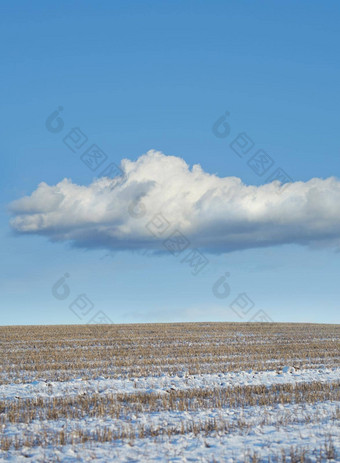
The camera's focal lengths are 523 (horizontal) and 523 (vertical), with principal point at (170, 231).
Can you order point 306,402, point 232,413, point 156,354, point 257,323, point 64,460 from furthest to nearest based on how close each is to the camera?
point 257,323
point 156,354
point 306,402
point 232,413
point 64,460

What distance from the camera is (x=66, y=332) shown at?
33875mm

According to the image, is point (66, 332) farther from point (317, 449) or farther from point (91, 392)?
point (317, 449)

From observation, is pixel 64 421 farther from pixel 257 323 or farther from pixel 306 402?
pixel 257 323

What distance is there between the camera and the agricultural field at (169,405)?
8.37m

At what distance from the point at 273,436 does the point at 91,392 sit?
5885 mm

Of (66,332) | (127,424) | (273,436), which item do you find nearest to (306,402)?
(273,436)

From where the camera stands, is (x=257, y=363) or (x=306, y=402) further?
(x=257, y=363)

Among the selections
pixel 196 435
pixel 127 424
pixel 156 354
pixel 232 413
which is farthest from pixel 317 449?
pixel 156 354

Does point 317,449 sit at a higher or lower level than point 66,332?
lower

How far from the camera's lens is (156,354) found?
22.7 meters

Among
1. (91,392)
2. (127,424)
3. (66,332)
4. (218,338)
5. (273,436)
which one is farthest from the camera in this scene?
(66,332)

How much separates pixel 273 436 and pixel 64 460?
11.7 feet

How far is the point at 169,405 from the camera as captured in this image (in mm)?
11625

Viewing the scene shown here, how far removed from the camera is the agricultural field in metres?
8.37
